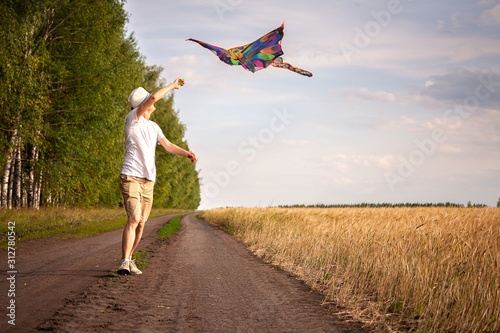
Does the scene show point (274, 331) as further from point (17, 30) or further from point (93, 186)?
point (93, 186)

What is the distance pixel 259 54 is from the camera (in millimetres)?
7266

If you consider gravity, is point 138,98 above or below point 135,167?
above

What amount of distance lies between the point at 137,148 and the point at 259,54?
295cm

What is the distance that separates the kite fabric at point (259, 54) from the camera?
23.1ft

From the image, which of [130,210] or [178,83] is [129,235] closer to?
[130,210]

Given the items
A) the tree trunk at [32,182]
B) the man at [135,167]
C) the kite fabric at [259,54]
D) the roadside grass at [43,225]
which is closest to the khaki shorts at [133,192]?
the man at [135,167]

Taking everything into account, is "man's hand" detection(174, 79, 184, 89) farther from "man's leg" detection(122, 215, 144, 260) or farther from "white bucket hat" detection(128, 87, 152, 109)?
"man's leg" detection(122, 215, 144, 260)

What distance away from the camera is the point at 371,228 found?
8.62 metres

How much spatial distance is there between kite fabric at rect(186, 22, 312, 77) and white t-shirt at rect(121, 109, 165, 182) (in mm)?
1976

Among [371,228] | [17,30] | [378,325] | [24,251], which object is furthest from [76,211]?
[378,325]

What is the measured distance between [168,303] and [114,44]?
866 inches

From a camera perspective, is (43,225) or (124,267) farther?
(43,225)

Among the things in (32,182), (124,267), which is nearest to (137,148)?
(124,267)

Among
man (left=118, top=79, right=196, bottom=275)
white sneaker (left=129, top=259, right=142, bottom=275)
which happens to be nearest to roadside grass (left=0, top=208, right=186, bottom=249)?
white sneaker (left=129, top=259, right=142, bottom=275)
